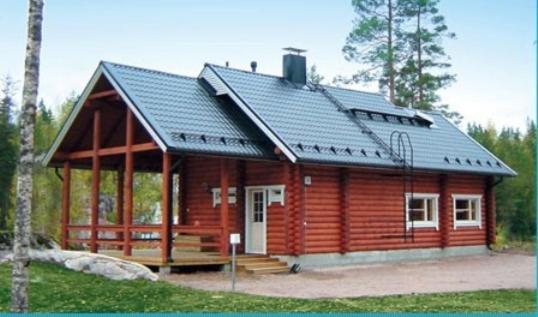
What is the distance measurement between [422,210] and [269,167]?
19.0ft

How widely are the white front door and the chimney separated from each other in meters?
4.70

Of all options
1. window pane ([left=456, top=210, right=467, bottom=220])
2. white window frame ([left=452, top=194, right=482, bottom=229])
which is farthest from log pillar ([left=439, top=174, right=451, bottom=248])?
window pane ([left=456, top=210, right=467, bottom=220])

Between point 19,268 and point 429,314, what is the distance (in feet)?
19.1

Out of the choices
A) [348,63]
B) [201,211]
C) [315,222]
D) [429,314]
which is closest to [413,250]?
[315,222]

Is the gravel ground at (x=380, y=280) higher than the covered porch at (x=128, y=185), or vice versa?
the covered porch at (x=128, y=185)

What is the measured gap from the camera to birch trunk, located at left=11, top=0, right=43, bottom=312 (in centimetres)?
1027

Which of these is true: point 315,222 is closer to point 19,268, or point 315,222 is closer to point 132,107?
point 132,107

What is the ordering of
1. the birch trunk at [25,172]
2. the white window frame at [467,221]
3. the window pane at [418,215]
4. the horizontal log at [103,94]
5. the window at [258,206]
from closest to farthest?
1. the birch trunk at [25,172]
2. the horizontal log at [103,94]
3. the window at [258,206]
4. the window pane at [418,215]
5. the white window frame at [467,221]

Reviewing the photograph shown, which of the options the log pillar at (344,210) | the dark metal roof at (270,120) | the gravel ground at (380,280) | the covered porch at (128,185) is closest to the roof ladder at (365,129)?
the dark metal roof at (270,120)

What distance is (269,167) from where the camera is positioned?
19.5 metres

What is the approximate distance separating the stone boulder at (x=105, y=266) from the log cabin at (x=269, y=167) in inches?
67.0

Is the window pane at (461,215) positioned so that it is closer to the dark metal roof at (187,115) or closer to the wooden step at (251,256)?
the wooden step at (251,256)

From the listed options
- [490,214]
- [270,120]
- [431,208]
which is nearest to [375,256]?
[431,208]

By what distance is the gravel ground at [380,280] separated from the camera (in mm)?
14711
